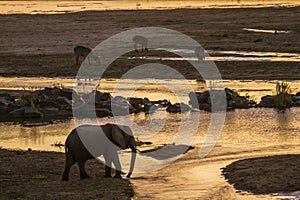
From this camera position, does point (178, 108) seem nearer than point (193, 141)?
No

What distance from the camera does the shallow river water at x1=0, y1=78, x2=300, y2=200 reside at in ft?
44.1

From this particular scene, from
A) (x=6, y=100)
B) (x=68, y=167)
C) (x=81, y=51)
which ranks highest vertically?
(x=81, y=51)

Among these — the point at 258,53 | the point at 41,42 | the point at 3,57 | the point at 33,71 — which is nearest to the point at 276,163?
the point at 33,71

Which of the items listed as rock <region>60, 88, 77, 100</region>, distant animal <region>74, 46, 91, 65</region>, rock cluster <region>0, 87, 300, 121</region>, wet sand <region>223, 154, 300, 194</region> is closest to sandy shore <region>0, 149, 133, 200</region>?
wet sand <region>223, 154, 300, 194</region>

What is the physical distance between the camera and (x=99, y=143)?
14375 mm

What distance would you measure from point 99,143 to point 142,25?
4254 centimetres

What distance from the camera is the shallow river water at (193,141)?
1345 centimetres

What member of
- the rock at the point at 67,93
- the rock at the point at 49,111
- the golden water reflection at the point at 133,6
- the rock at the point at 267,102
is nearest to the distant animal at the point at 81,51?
the rock at the point at 67,93

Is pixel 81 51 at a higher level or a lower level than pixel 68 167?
higher

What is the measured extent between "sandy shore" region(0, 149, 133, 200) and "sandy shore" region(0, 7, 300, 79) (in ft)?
50.3

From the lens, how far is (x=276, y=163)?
1483 cm

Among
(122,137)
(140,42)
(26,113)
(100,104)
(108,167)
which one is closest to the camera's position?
Result: (108,167)

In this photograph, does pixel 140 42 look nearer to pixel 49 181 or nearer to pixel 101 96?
pixel 101 96

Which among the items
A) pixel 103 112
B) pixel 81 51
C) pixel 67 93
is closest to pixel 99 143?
pixel 103 112
